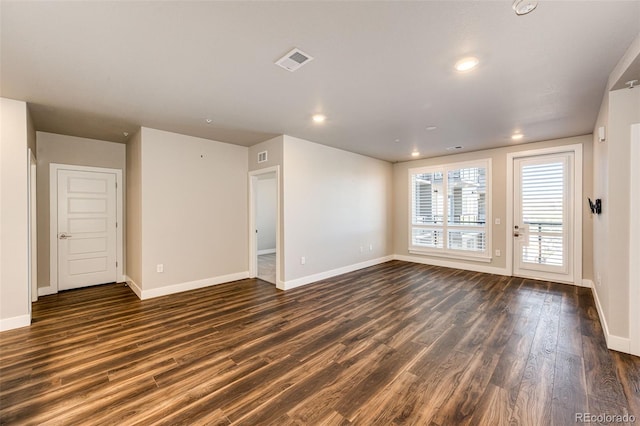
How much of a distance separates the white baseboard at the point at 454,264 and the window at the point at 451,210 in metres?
0.20

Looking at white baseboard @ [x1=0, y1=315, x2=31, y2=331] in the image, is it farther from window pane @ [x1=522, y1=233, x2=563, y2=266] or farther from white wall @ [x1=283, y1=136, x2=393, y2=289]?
window pane @ [x1=522, y1=233, x2=563, y2=266]

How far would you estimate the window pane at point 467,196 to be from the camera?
5.75 m

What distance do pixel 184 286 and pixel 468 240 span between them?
5907mm

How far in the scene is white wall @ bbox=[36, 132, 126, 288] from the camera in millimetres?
4348

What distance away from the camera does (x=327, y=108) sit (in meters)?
3.39

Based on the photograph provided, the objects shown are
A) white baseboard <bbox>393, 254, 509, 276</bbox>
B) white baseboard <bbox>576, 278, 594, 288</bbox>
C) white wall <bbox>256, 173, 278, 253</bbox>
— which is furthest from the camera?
white wall <bbox>256, 173, 278, 253</bbox>

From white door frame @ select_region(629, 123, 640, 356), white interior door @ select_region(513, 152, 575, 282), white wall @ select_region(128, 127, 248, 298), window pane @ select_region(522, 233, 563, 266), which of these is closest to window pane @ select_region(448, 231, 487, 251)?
white interior door @ select_region(513, 152, 575, 282)

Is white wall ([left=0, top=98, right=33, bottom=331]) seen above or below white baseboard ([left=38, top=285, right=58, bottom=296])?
above

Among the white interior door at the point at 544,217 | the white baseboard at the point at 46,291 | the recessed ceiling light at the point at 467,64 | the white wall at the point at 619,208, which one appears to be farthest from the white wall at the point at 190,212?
the white interior door at the point at 544,217

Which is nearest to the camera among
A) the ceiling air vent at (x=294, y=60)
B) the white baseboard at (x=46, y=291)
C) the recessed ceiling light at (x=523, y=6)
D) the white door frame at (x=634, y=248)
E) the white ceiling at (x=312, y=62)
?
the recessed ceiling light at (x=523, y=6)

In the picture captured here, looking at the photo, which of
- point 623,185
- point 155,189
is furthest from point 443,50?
point 155,189

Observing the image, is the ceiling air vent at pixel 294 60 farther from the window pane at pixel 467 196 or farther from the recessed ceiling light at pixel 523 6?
the window pane at pixel 467 196

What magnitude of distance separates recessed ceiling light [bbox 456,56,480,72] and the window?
3.95m

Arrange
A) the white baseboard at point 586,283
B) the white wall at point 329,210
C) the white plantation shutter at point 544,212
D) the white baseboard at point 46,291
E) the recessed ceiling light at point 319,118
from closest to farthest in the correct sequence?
the recessed ceiling light at point 319,118 → the white baseboard at point 46,291 → the white baseboard at point 586,283 → the white wall at point 329,210 → the white plantation shutter at point 544,212
